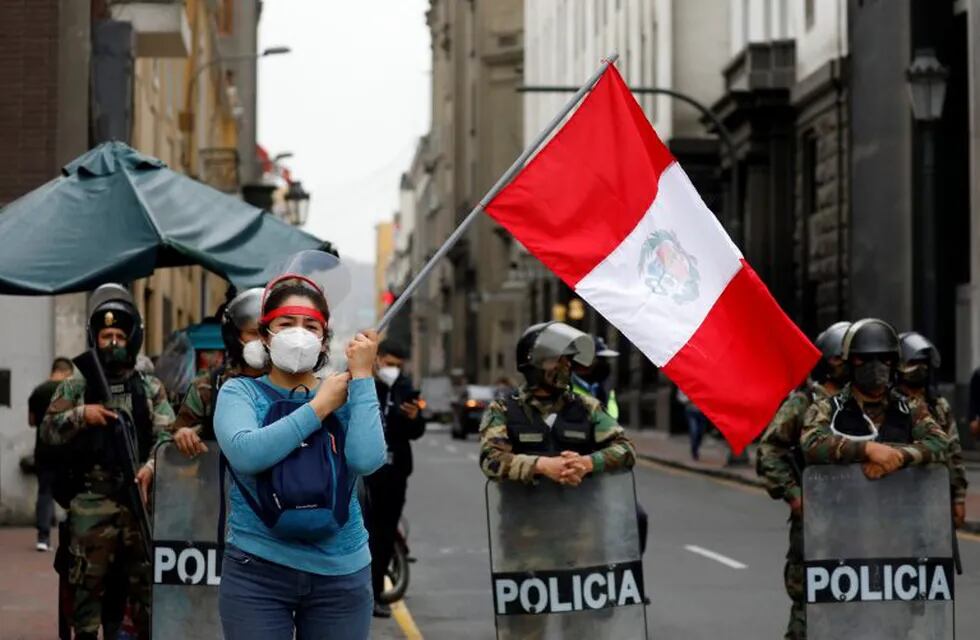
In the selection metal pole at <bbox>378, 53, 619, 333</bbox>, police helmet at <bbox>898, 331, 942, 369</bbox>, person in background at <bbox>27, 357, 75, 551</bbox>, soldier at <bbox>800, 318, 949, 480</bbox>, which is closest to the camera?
metal pole at <bbox>378, 53, 619, 333</bbox>

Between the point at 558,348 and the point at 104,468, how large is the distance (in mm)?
2285

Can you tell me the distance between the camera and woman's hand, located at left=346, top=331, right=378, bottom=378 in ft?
18.0

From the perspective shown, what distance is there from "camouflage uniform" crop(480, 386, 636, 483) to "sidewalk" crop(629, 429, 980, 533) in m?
12.0

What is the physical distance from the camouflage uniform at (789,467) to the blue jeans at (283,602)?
159 inches

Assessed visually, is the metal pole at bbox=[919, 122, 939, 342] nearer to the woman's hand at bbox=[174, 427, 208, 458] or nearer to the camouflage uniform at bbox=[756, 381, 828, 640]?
the camouflage uniform at bbox=[756, 381, 828, 640]

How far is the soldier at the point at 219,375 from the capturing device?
820 centimetres

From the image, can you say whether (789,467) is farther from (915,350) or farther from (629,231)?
(915,350)

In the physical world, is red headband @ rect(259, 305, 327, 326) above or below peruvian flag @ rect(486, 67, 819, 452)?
below

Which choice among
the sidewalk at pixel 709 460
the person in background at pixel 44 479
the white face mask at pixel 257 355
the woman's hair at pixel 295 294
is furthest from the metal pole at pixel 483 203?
the sidewalk at pixel 709 460

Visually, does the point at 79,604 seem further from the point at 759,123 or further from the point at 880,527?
the point at 759,123

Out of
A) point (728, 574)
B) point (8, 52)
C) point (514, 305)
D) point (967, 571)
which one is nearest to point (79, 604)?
point (728, 574)

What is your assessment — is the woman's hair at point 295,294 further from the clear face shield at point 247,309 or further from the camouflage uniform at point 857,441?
the camouflage uniform at point 857,441

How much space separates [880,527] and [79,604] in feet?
12.0

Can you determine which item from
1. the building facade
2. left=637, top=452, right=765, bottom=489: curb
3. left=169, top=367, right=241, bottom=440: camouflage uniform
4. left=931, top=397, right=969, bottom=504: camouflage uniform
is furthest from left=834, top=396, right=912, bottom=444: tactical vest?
left=637, top=452, right=765, bottom=489: curb
